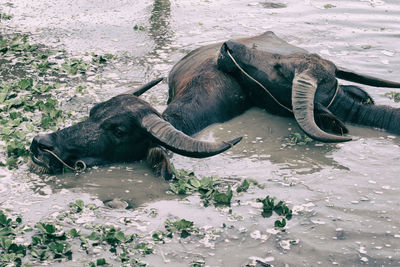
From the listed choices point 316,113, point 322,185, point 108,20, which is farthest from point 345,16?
point 322,185

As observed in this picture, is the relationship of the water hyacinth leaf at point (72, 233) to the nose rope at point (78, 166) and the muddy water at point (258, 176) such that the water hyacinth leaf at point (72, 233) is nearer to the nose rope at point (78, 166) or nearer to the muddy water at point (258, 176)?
the muddy water at point (258, 176)

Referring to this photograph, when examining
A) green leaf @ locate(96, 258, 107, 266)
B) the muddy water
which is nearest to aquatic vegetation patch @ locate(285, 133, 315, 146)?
the muddy water

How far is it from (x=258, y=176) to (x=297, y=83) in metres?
1.18

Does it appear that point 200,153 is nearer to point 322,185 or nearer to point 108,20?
point 322,185

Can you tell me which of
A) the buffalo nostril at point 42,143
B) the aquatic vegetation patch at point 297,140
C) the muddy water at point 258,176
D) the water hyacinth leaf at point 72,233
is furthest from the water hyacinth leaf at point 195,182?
the aquatic vegetation patch at point 297,140

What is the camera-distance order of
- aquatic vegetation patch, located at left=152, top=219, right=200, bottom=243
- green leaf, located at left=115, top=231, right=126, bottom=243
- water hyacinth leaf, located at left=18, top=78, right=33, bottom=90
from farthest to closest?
water hyacinth leaf, located at left=18, top=78, right=33, bottom=90 → aquatic vegetation patch, located at left=152, top=219, right=200, bottom=243 → green leaf, located at left=115, top=231, right=126, bottom=243

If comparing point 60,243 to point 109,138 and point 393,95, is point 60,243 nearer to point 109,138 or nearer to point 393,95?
point 109,138

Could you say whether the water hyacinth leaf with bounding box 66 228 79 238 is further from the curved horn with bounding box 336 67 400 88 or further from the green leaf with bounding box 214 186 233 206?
the curved horn with bounding box 336 67 400 88

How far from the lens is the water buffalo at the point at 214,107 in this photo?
5.41 m

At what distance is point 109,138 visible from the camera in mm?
5594

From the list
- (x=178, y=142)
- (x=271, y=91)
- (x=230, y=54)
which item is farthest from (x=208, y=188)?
(x=230, y=54)

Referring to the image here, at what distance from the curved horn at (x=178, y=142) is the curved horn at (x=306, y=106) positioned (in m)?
0.89

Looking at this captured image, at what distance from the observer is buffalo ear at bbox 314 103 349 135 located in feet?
20.3

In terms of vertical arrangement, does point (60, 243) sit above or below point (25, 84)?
below
